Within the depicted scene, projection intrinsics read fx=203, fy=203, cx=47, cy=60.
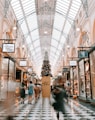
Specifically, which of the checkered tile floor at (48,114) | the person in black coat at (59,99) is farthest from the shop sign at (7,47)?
the person in black coat at (59,99)

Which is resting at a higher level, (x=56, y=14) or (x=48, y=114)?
(x=56, y=14)

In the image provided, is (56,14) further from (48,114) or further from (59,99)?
(59,99)

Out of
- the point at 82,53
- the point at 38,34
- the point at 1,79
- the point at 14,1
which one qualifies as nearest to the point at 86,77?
the point at 82,53

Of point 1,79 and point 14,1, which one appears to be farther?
point 14,1

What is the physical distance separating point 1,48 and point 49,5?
34.3 ft

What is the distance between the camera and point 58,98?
6.98 m

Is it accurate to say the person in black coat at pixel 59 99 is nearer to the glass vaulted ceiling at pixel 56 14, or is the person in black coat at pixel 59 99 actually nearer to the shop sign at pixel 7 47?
the shop sign at pixel 7 47

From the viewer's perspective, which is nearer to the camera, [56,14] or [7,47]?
[7,47]

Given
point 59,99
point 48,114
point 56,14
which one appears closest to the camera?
point 59,99

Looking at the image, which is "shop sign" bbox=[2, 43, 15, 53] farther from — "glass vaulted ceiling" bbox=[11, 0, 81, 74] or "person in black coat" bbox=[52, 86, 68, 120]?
"person in black coat" bbox=[52, 86, 68, 120]

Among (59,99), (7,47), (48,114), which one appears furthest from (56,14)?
(59,99)

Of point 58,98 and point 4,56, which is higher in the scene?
point 4,56

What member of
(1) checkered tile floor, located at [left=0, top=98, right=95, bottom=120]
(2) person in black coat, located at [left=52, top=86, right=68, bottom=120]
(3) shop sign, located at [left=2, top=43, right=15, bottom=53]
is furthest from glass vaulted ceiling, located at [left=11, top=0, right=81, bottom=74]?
(2) person in black coat, located at [left=52, top=86, right=68, bottom=120]

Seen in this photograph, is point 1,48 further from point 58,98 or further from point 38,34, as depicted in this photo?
point 38,34
